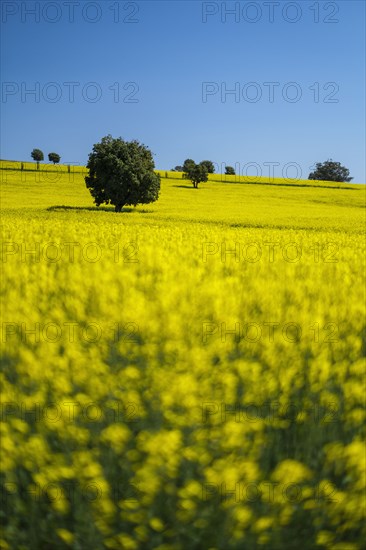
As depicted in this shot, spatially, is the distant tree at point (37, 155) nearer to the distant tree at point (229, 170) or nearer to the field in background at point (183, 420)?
the distant tree at point (229, 170)

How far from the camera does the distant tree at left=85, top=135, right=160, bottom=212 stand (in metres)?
40.2

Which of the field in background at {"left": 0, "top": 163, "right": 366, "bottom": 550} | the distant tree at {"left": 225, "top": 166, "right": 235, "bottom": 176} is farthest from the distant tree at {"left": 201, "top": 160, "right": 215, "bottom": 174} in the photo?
the field in background at {"left": 0, "top": 163, "right": 366, "bottom": 550}

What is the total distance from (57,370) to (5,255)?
3.98 m

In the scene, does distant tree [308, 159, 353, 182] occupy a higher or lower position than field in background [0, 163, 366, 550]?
higher

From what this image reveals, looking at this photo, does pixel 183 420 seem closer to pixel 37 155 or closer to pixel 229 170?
pixel 37 155

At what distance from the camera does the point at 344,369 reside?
3.62m

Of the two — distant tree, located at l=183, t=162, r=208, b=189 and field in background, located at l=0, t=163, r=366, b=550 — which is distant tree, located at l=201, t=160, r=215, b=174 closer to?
distant tree, located at l=183, t=162, r=208, b=189

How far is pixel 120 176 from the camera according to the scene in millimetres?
40062

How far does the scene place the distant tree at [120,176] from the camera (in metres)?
40.2

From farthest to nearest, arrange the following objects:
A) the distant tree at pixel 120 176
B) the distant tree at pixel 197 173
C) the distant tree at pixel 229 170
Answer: the distant tree at pixel 229 170 < the distant tree at pixel 197 173 < the distant tree at pixel 120 176

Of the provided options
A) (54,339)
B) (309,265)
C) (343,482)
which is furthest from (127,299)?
(309,265)

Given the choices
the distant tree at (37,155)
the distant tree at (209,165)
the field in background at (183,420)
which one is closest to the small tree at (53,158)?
the distant tree at (37,155)

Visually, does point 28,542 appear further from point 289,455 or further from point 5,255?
point 5,255

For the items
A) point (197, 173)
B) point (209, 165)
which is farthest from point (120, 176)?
point (209, 165)
